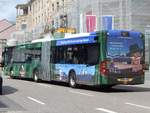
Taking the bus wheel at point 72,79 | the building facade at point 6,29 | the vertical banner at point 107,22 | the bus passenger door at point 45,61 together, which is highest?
the building facade at point 6,29

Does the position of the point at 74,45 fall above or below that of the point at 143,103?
above

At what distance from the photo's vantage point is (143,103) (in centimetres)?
1712

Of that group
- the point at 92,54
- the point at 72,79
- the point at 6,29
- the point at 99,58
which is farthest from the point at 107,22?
the point at 6,29

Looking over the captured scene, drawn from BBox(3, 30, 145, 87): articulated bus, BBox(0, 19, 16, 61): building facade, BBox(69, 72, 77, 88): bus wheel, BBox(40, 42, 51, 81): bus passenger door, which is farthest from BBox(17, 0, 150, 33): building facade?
BBox(0, 19, 16, 61): building facade

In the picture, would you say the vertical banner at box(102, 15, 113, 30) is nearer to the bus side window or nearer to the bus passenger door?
the bus passenger door

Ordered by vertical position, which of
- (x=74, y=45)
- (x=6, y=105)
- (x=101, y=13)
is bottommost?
Result: (x=6, y=105)

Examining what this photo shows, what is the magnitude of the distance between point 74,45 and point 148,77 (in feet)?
37.7

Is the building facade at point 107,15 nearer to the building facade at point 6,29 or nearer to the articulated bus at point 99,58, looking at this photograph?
the articulated bus at point 99,58

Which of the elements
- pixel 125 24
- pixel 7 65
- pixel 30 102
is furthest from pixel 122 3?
pixel 30 102

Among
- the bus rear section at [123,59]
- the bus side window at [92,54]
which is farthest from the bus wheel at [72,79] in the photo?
the bus rear section at [123,59]

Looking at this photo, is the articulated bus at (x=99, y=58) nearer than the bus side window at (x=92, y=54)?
Yes

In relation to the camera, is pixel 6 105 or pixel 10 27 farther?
pixel 10 27

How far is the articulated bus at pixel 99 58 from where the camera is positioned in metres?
23.1

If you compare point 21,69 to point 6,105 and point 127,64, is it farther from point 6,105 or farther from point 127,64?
point 6,105
